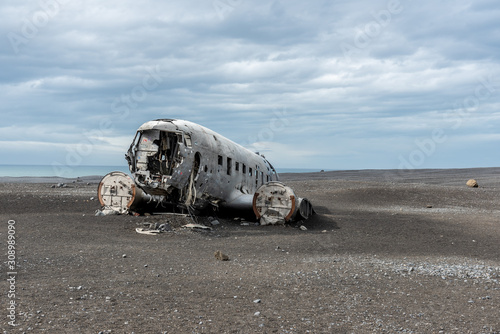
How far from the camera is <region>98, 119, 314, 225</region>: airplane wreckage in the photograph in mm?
17281

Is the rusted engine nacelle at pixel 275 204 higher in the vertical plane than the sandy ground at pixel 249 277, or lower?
higher

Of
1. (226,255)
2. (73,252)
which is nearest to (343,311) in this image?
(226,255)

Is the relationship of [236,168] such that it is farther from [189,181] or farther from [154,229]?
[154,229]

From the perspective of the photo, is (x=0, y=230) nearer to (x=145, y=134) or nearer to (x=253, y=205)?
(x=145, y=134)

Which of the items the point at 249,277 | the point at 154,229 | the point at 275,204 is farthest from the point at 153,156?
the point at 249,277

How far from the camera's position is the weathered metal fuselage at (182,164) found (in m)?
17.2

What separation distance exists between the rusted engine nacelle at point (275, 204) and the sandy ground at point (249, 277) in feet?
2.12

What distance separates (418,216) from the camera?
2316 cm

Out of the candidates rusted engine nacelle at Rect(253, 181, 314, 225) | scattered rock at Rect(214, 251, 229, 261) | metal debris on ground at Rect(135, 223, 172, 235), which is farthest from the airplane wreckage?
scattered rock at Rect(214, 251, 229, 261)

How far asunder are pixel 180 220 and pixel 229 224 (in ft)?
7.46

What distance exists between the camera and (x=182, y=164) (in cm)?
1708

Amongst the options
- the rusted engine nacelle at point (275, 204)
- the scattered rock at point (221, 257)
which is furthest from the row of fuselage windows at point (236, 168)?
the scattered rock at point (221, 257)

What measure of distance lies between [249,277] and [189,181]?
821cm

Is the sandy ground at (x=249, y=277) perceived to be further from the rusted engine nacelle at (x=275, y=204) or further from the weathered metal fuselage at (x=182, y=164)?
the weathered metal fuselage at (x=182, y=164)
